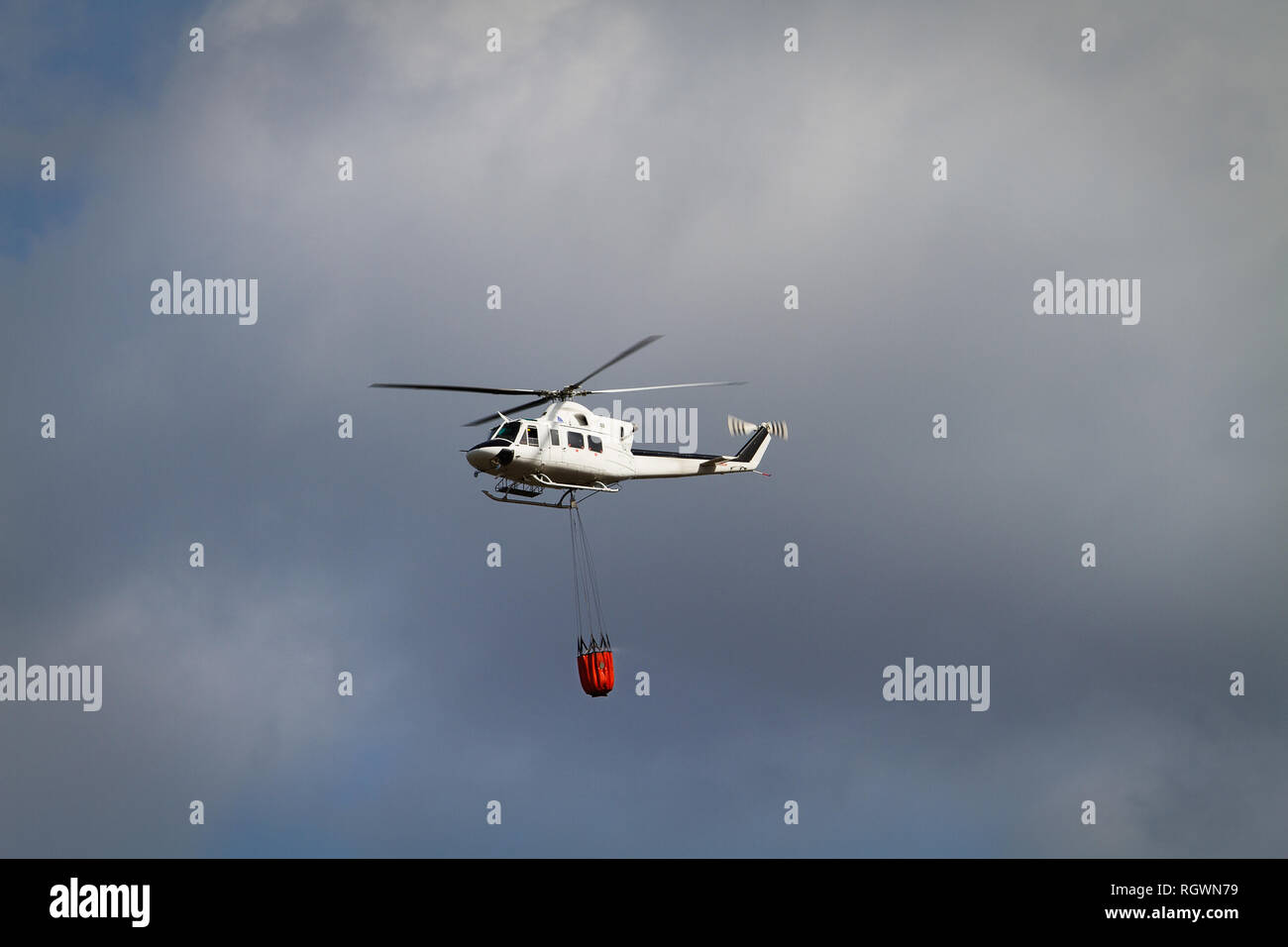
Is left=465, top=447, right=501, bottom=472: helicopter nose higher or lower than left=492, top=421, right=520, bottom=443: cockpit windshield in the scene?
lower

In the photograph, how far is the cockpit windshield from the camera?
77000 millimetres

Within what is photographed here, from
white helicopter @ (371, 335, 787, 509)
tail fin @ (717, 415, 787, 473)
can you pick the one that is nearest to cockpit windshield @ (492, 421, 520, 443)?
white helicopter @ (371, 335, 787, 509)

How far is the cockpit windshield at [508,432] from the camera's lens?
3031 inches

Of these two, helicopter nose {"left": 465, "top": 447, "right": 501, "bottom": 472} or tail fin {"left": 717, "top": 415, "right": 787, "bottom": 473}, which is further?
tail fin {"left": 717, "top": 415, "right": 787, "bottom": 473}

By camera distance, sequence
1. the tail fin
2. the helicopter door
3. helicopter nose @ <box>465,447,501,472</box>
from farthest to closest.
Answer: the tail fin, the helicopter door, helicopter nose @ <box>465,447,501,472</box>

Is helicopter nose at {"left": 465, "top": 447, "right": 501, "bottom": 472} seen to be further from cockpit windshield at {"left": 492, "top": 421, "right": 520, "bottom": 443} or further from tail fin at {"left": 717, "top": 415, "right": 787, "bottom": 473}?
tail fin at {"left": 717, "top": 415, "right": 787, "bottom": 473}

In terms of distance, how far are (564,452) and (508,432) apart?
2.71m

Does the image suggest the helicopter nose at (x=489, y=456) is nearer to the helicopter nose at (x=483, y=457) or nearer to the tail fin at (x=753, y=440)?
the helicopter nose at (x=483, y=457)

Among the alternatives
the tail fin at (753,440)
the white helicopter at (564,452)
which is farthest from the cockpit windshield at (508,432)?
the tail fin at (753,440)

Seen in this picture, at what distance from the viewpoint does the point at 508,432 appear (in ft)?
253
